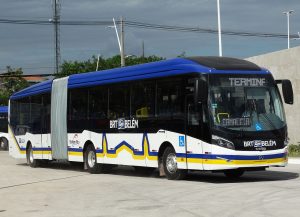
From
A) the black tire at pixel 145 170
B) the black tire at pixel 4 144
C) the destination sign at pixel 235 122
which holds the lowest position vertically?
the black tire at pixel 145 170

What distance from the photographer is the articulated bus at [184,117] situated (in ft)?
54.9

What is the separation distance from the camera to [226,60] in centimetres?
1781

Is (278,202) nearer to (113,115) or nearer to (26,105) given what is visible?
(113,115)

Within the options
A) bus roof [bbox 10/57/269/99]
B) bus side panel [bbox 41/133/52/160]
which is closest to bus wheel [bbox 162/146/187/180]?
bus roof [bbox 10/57/269/99]

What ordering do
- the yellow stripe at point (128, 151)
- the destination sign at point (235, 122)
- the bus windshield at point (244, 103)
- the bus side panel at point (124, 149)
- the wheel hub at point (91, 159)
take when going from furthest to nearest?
the wheel hub at point (91, 159), the bus side panel at point (124, 149), the yellow stripe at point (128, 151), the bus windshield at point (244, 103), the destination sign at point (235, 122)

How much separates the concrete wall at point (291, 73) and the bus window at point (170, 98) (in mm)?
12399

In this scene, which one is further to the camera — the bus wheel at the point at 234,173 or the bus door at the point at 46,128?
the bus door at the point at 46,128

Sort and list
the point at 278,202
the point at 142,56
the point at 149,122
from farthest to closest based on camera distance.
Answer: the point at 142,56
the point at 149,122
the point at 278,202

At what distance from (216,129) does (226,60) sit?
2142mm

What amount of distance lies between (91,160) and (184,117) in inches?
251

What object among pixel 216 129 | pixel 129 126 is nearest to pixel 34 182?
pixel 129 126

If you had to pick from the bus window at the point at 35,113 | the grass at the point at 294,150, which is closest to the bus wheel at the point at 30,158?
the bus window at the point at 35,113

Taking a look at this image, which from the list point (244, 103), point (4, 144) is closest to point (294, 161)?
point (244, 103)

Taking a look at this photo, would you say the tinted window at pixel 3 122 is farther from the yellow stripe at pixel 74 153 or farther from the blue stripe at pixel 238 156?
the blue stripe at pixel 238 156
